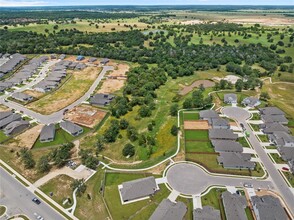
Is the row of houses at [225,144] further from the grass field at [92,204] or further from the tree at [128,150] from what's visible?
the grass field at [92,204]

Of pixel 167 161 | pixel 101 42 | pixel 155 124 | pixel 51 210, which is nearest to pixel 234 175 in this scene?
pixel 167 161

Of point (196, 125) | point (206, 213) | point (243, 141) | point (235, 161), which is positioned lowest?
point (196, 125)

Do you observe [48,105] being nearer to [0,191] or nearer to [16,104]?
[16,104]

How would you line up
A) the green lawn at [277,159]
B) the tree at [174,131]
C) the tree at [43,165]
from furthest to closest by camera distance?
the tree at [174,131], the green lawn at [277,159], the tree at [43,165]

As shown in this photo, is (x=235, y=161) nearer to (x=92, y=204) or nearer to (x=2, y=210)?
→ (x=92, y=204)

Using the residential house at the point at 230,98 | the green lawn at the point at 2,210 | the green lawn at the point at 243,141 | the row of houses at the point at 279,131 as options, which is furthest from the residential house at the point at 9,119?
the row of houses at the point at 279,131

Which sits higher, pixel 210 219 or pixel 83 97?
pixel 210 219

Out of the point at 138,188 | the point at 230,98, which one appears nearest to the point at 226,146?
the point at 138,188
